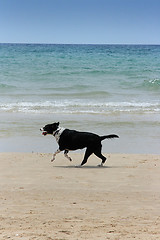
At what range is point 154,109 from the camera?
17.8m

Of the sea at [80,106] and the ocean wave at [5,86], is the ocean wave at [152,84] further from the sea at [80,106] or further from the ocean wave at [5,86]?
the ocean wave at [5,86]

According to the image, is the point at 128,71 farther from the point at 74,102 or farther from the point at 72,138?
the point at 72,138

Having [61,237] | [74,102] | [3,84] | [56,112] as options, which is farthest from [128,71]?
[61,237]

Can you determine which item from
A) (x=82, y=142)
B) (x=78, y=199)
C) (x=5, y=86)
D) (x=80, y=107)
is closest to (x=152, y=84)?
(x=5, y=86)

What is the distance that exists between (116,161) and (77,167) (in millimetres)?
1083

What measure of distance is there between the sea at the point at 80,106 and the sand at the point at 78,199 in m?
2.11

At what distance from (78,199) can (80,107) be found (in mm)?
12098

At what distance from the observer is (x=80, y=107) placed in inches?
725

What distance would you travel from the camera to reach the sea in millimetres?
11685

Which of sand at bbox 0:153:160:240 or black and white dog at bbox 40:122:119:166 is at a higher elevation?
black and white dog at bbox 40:122:119:166

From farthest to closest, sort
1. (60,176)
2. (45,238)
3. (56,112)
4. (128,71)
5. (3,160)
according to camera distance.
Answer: (128,71) → (56,112) → (3,160) → (60,176) → (45,238)

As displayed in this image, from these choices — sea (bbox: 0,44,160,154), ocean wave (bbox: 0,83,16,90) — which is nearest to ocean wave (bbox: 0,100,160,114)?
sea (bbox: 0,44,160,154)

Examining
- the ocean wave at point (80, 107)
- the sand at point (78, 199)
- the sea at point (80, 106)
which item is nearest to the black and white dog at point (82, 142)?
the sand at point (78, 199)

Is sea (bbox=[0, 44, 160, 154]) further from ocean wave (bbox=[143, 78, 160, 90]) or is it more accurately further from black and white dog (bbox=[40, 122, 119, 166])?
black and white dog (bbox=[40, 122, 119, 166])
